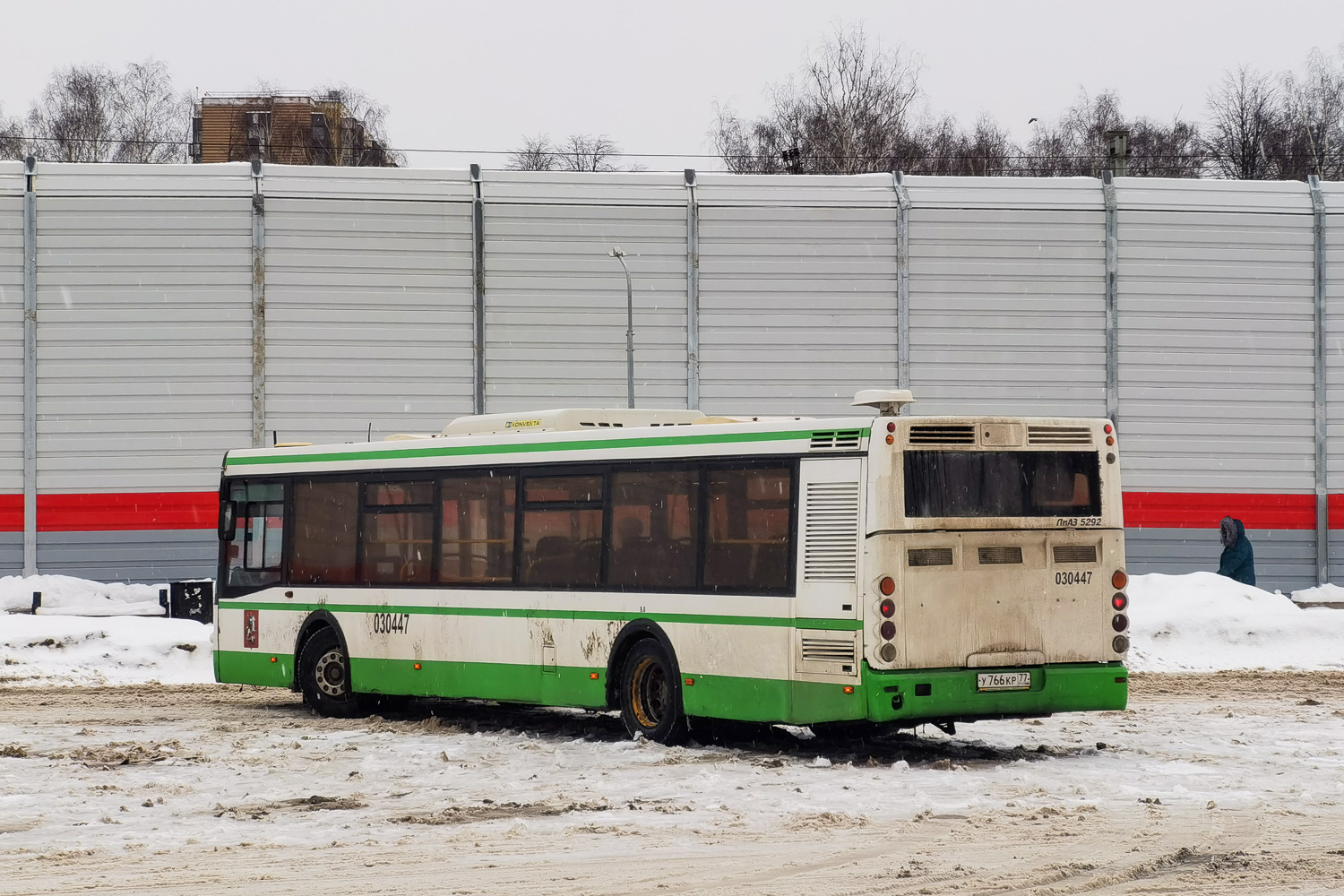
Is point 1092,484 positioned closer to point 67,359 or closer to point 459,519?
point 459,519

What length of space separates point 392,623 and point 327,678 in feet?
3.68

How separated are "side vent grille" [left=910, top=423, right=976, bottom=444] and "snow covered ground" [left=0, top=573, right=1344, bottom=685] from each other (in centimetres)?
946

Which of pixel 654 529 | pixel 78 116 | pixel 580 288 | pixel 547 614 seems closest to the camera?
pixel 654 529

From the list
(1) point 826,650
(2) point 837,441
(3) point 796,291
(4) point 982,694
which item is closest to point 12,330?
(3) point 796,291

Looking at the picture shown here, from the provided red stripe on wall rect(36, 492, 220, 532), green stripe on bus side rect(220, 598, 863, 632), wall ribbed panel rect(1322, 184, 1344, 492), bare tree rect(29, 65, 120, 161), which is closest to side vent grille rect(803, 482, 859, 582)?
green stripe on bus side rect(220, 598, 863, 632)

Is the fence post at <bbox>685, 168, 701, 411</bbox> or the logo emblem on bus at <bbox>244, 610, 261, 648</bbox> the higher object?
the fence post at <bbox>685, 168, 701, 411</bbox>

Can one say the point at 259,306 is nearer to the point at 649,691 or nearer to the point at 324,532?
the point at 324,532

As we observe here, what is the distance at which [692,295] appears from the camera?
33.1 m

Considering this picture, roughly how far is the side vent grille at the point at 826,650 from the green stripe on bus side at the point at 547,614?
0.09 metres

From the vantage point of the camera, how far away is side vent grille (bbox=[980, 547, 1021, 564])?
12234 millimetres

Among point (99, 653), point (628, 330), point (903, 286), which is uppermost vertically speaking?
point (903, 286)

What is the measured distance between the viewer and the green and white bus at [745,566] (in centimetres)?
1202

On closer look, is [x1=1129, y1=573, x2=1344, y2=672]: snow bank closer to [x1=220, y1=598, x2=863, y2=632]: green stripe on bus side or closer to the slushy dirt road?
the slushy dirt road

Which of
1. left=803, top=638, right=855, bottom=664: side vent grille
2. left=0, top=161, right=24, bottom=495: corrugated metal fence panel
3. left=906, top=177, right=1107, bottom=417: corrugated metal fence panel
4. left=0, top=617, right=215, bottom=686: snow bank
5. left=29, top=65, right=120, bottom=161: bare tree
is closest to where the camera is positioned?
left=803, top=638, right=855, bottom=664: side vent grille
